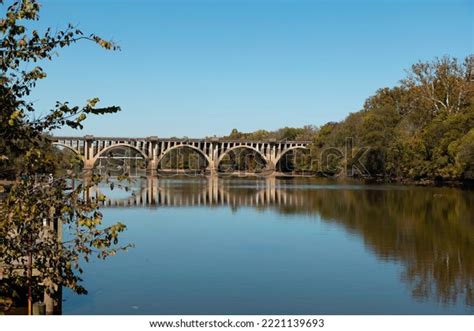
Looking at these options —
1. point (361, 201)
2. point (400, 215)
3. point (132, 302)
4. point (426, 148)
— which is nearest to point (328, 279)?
point (132, 302)

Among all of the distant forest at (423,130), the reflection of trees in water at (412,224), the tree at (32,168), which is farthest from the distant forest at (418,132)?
the tree at (32,168)

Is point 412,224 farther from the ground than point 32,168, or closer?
closer

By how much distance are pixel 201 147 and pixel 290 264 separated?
272 feet

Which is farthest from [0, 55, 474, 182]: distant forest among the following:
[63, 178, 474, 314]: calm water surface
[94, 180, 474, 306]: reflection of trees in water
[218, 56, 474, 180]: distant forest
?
[63, 178, 474, 314]: calm water surface

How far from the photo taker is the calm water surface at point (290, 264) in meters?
12.7

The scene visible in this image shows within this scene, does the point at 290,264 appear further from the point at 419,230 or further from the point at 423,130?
the point at 423,130

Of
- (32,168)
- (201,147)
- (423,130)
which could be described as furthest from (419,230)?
(201,147)

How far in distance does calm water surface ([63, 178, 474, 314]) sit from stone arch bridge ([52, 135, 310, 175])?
200ft

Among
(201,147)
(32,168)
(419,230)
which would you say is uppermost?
(201,147)

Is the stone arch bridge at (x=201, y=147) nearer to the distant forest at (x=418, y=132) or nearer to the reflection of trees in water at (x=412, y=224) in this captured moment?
the distant forest at (x=418, y=132)

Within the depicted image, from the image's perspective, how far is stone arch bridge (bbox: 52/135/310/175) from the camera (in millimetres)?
91812

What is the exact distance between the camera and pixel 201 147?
99562mm

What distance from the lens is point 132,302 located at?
41.8 feet
